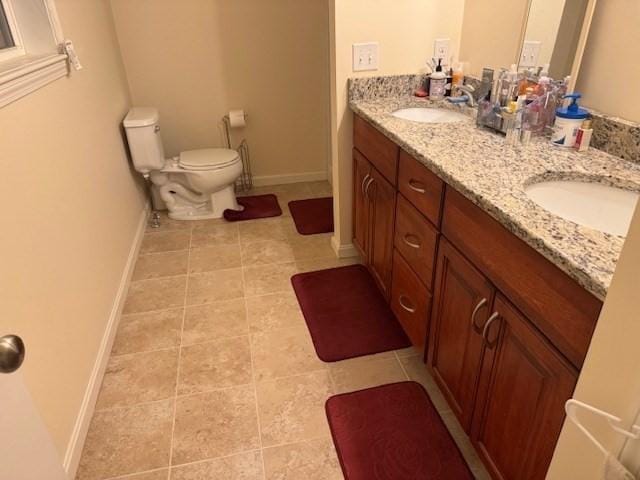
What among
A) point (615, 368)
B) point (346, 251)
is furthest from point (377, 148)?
point (615, 368)

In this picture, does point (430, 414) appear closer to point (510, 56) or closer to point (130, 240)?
point (510, 56)

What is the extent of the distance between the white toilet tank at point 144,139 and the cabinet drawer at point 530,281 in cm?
212

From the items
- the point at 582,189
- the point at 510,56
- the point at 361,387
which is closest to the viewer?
the point at 582,189

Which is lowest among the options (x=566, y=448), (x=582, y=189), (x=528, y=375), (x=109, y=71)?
(x=528, y=375)

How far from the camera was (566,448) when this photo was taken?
0.73 meters

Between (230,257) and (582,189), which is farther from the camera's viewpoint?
(230,257)

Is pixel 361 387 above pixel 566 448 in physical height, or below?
below

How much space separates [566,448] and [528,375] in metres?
0.35

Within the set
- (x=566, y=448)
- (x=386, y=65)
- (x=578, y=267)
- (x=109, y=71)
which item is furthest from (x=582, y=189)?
(x=109, y=71)

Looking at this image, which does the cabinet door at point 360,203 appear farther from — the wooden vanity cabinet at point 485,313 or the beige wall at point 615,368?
the beige wall at point 615,368

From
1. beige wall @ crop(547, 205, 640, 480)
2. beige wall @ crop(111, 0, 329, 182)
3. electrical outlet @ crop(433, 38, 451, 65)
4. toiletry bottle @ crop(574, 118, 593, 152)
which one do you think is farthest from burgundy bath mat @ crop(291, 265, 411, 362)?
beige wall @ crop(111, 0, 329, 182)

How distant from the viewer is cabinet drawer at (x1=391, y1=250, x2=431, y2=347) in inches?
65.0

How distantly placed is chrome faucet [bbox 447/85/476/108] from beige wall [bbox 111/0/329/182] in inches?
61.3

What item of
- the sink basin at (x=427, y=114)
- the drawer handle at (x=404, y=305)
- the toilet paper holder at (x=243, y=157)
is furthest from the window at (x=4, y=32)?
the drawer handle at (x=404, y=305)
